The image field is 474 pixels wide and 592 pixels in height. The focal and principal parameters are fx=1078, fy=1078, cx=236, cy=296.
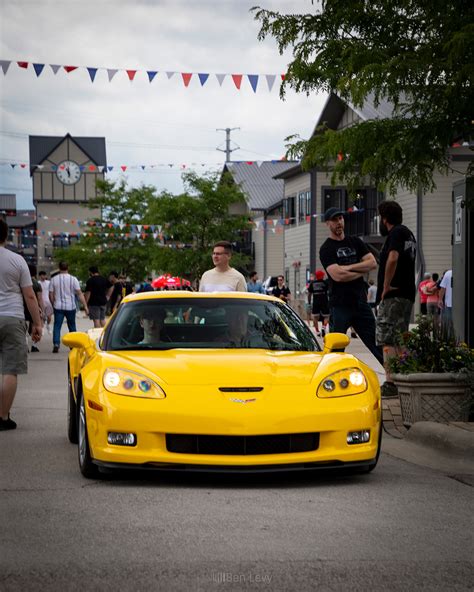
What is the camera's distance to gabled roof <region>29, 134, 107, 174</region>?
362ft

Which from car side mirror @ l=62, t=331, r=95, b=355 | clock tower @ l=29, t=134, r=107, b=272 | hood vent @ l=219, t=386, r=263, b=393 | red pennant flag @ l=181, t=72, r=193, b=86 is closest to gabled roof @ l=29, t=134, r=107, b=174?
clock tower @ l=29, t=134, r=107, b=272

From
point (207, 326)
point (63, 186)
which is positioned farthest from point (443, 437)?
point (63, 186)

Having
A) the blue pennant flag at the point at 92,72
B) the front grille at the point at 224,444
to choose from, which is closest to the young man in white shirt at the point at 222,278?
the front grille at the point at 224,444

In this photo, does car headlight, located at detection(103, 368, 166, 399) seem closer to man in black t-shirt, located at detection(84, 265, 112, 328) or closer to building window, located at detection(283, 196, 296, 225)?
man in black t-shirt, located at detection(84, 265, 112, 328)

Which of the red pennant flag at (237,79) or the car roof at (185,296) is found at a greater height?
the red pennant flag at (237,79)

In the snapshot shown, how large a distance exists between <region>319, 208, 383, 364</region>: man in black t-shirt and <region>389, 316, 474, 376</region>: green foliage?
1.60 metres

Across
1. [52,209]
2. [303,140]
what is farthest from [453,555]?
[52,209]

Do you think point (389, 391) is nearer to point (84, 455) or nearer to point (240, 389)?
point (240, 389)

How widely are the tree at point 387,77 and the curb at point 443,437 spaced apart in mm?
2452

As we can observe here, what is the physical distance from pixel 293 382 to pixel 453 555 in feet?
6.92

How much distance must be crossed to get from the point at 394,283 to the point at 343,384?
3893 mm

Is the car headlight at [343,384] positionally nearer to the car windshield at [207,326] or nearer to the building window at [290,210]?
the car windshield at [207,326]

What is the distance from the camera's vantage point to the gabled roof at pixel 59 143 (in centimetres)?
11044

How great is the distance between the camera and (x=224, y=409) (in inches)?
250
